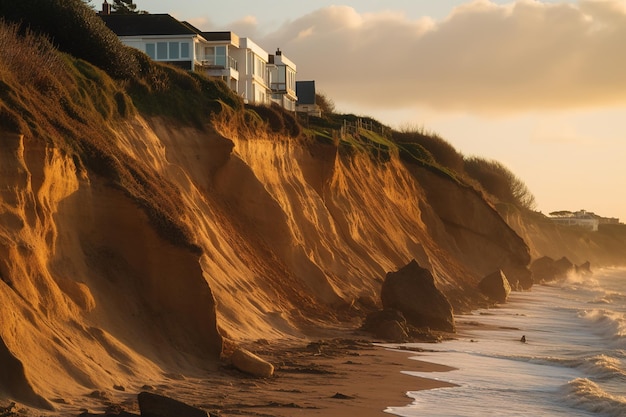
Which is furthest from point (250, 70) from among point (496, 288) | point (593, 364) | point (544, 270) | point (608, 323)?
point (593, 364)

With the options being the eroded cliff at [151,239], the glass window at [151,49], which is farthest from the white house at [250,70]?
the eroded cliff at [151,239]

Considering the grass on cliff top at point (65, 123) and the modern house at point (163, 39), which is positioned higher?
the modern house at point (163, 39)

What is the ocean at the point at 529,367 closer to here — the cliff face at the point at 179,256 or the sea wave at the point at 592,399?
the sea wave at the point at 592,399

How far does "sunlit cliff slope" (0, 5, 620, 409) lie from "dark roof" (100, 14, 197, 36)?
20589mm

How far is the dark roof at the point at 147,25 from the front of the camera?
63.2 m

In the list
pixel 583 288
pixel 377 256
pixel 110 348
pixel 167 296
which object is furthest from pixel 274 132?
pixel 583 288

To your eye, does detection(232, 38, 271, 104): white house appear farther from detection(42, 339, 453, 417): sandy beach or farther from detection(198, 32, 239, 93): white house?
detection(42, 339, 453, 417): sandy beach

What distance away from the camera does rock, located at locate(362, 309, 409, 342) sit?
27.9 m

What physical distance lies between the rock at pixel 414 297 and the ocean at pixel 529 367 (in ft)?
3.18

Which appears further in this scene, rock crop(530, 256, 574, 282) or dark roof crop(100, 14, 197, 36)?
rock crop(530, 256, 574, 282)

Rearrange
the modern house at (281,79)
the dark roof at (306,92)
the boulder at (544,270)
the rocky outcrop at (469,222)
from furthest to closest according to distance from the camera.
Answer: the dark roof at (306,92) → the boulder at (544,270) → the modern house at (281,79) → the rocky outcrop at (469,222)

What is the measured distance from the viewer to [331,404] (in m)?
17.4

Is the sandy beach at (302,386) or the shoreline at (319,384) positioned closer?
the sandy beach at (302,386)

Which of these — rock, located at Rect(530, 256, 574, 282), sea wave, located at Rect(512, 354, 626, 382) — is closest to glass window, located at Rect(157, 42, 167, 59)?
rock, located at Rect(530, 256, 574, 282)
